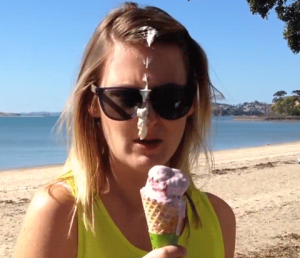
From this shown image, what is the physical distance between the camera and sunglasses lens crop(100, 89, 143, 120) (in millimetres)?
1991

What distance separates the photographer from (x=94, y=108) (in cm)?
221

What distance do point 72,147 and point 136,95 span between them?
1.56ft

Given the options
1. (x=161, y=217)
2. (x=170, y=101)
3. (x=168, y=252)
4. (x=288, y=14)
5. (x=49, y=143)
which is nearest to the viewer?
(x=168, y=252)

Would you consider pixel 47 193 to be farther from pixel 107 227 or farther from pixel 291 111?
pixel 291 111

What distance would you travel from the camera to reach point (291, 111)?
126m

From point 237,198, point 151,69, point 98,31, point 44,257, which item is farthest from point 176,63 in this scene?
point 237,198

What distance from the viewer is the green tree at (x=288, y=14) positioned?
8633 mm

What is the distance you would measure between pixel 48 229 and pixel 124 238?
13.2 inches

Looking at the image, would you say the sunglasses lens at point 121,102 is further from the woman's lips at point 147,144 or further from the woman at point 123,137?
the woman's lips at point 147,144

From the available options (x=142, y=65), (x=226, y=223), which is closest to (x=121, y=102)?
(x=142, y=65)

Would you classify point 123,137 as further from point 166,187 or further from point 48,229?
point 48,229

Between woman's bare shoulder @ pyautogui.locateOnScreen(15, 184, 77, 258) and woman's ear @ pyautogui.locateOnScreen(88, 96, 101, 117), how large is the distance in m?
0.42

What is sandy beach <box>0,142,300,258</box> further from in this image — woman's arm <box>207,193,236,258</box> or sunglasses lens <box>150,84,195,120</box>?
sunglasses lens <box>150,84,195,120</box>

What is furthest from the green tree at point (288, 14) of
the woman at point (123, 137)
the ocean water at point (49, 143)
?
the woman at point (123, 137)
